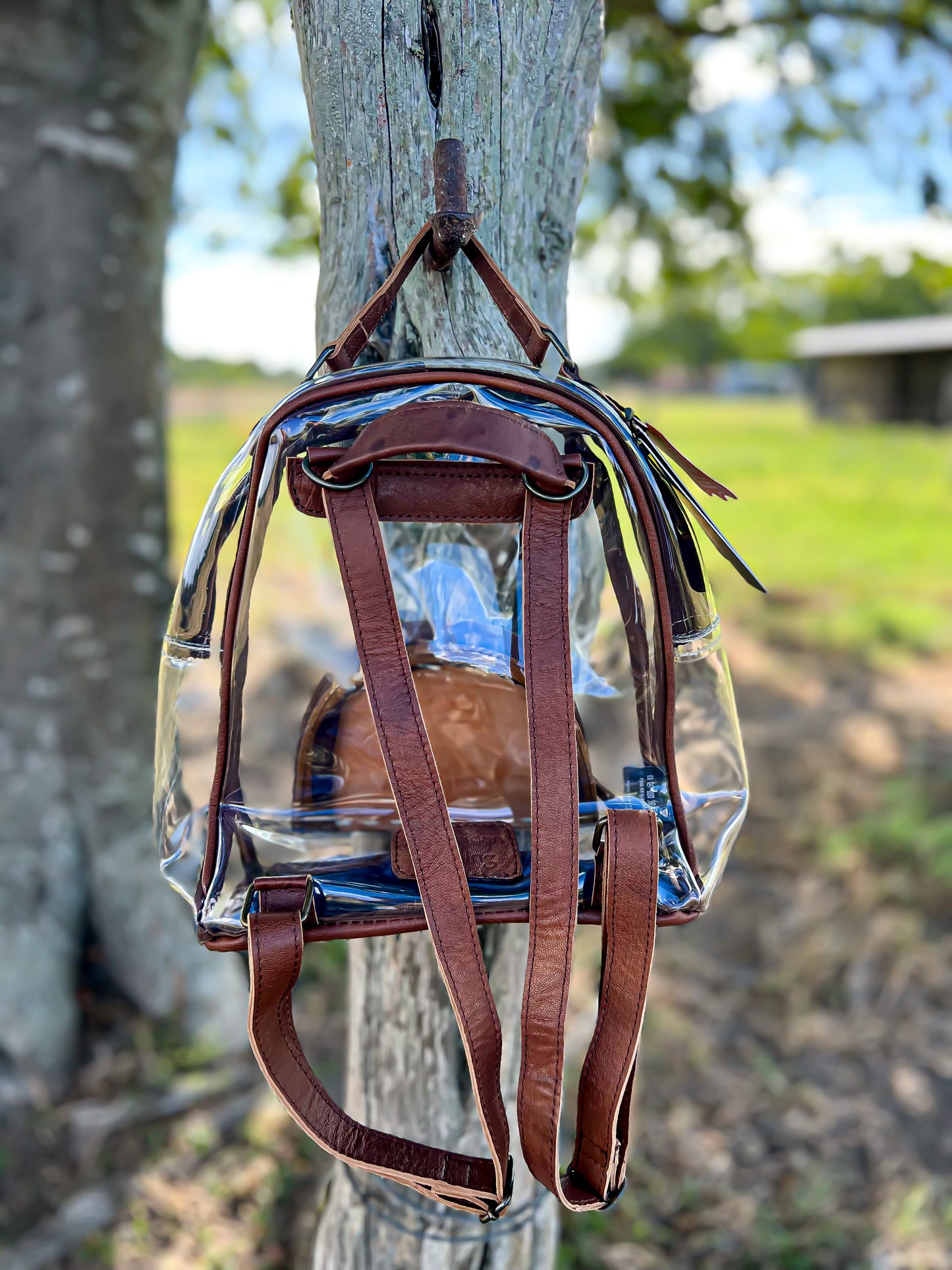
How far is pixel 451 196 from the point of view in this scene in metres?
0.98

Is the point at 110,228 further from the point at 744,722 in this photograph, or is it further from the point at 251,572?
the point at 744,722

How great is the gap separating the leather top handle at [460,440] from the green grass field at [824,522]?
391mm

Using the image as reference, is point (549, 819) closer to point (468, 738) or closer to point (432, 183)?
point (468, 738)

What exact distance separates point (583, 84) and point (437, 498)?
0.63 m

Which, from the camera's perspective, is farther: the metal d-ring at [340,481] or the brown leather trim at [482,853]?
the brown leather trim at [482,853]

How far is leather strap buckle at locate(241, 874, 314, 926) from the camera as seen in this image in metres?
0.91

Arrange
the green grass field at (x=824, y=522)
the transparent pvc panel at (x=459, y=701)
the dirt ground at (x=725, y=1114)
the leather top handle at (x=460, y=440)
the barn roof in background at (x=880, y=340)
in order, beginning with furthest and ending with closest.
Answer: the barn roof in background at (x=880, y=340) → the green grass field at (x=824, y=522) → the dirt ground at (x=725, y=1114) → the transparent pvc panel at (x=459, y=701) → the leather top handle at (x=460, y=440)

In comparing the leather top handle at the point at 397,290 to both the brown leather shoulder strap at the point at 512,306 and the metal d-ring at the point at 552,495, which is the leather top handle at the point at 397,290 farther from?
the metal d-ring at the point at 552,495

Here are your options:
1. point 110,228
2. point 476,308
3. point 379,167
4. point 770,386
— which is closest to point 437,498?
point 476,308

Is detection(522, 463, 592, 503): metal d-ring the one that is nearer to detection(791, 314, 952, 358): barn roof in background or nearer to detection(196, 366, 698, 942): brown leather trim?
detection(196, 366, 698, 942): brown leather trim

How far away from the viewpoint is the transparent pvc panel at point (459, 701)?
3.16 feet

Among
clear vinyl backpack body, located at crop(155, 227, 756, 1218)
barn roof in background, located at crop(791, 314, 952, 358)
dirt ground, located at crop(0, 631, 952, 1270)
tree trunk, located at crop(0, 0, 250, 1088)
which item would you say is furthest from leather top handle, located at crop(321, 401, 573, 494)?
barn roof in background, located at crop(791, 314, 952, 358)

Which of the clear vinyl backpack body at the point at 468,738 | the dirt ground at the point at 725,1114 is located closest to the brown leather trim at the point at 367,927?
the clear vinyl backpack body at the point at 468,738

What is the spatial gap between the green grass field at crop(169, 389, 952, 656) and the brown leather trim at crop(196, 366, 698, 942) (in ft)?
1.03
